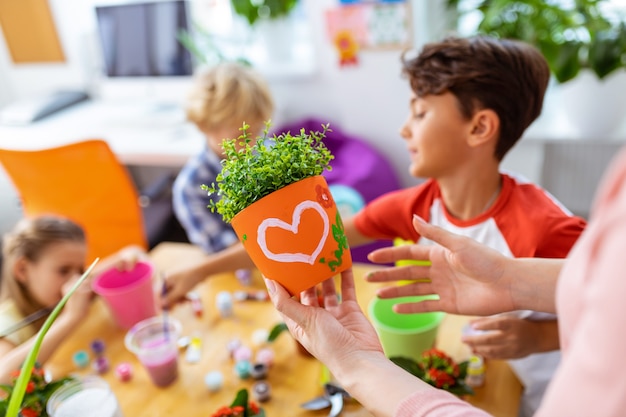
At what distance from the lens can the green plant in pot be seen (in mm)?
694

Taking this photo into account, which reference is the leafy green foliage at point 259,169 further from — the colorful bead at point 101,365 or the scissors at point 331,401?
the colorful bead at point 101,365

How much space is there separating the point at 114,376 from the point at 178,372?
13 centimetres

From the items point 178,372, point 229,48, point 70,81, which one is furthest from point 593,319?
point 70,81

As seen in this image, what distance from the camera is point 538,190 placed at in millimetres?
1096

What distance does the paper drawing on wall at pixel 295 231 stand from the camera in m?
0.70

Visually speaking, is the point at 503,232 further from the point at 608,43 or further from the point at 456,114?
the point at 608,43

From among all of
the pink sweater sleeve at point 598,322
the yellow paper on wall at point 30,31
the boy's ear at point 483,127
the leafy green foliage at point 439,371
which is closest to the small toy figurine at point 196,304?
the leafy green foliage at point 439,371

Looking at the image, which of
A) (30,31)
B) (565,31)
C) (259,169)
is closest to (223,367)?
(259,169)

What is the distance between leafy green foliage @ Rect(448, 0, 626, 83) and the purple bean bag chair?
0.73 m

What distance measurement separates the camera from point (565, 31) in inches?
82.0

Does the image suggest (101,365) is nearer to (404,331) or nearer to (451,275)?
(404,331)

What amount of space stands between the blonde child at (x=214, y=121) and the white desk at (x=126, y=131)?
22.1 inches

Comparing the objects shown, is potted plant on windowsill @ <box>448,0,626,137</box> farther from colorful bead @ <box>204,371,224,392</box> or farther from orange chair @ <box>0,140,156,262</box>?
colorful bead @ <box>204,371,224,392</box>

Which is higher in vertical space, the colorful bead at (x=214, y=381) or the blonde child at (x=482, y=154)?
the blonde child at (x=482, y=154)
